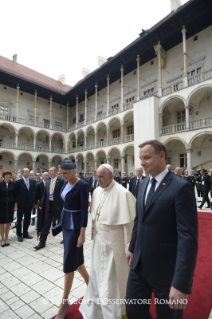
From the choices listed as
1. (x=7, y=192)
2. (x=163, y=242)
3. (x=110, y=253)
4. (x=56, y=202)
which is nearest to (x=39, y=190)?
(x=7, y=192)

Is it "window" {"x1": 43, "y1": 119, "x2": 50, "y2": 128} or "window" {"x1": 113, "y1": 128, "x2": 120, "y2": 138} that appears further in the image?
"window" {"x1": 43, "y1": 119, "x2": 50, "y2": 128}

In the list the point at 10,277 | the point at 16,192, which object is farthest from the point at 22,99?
the point at 10,277

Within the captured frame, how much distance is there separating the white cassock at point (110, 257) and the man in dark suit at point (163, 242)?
438 millimetres

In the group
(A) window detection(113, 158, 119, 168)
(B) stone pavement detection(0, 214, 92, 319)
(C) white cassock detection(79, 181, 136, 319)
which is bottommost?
(B) stone pavement detection(0, 214, 92, 319)

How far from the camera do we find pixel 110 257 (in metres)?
2.20

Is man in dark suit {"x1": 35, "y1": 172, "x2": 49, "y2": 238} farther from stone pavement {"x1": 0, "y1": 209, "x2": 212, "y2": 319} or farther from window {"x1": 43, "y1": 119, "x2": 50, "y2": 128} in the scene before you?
window {"x1": 43, "y1": 119, "x2": 50, "y2": 128}

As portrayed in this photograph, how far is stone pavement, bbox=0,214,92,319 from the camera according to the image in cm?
247

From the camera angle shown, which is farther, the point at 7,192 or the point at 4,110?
the point at 4,110

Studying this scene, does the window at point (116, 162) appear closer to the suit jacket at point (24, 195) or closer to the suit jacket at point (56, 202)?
the suit jacket at point (24, 195)

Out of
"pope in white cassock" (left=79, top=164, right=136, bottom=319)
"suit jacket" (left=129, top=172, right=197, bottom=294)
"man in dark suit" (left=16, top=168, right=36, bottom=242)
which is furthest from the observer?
"man in dark suit" (left=16, top=168, right=36, bottom=242)

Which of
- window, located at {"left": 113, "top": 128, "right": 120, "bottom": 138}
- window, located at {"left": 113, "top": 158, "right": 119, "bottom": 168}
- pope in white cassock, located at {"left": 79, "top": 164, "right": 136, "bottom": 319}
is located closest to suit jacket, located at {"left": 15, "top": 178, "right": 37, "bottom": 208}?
pope in white cassock, located at {"left": 79, "top": 164, "right": 136, "bottom": 319}

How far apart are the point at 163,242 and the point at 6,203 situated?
4.92 meters

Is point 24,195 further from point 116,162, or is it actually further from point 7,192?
point 116,162

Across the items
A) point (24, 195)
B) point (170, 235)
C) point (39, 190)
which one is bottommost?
point (24, 195)
